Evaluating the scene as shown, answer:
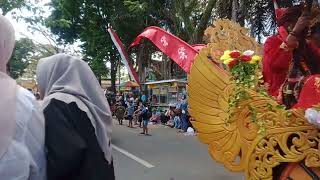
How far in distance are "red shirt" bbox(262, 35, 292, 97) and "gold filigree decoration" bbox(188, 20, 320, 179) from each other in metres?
0.37

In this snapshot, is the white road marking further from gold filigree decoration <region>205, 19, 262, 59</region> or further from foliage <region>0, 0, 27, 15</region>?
foliage <region>0, 0, 27, 15</region>

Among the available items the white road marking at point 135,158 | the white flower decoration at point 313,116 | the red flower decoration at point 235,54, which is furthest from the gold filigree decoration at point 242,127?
the white road marking at point 135,158

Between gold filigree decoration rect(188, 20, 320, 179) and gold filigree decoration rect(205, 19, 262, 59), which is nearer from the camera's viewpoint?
gold filigree decoration rect(188, 20, 320, 179)

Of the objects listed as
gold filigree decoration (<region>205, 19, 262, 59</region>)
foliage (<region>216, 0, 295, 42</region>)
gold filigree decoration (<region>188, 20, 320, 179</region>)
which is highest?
foliage (<region>216, 0, 295, 42</region>)

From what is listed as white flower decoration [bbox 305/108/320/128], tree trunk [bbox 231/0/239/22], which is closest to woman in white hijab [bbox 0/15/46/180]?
white flower decoration [bbox 305/108/320/128]

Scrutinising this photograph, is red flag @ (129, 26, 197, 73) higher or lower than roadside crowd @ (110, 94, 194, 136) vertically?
higher

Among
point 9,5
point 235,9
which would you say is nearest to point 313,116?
point 235,9

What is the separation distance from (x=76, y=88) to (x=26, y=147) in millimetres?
372

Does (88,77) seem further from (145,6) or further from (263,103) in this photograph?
(145,6)

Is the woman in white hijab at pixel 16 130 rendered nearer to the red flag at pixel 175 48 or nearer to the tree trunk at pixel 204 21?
the red flag at pixel 175 48

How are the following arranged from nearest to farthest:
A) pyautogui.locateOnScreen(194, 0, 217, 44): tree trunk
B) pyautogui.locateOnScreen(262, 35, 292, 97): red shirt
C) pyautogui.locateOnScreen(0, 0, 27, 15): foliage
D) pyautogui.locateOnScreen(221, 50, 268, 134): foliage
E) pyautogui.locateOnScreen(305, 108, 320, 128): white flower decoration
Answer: pyautogui.locateOnScreen(305, 108, 320, 128): white flower decoration < pyautogui.locateOnScreen(221, 50, 268, 134): foliage < pyautogui.locateOnScreen(262, 35, 292, 97): red shirt < pyautogui.locateOnScreen(194, 0, 217, 44): tree trunk < pyautogui.locateOnScreen(0, 0, 27, 15): foliage

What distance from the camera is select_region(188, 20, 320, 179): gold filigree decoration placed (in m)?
3.34

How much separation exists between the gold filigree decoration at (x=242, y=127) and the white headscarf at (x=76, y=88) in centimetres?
172

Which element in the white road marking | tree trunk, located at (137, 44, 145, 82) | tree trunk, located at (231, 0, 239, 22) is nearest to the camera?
the white road marking
